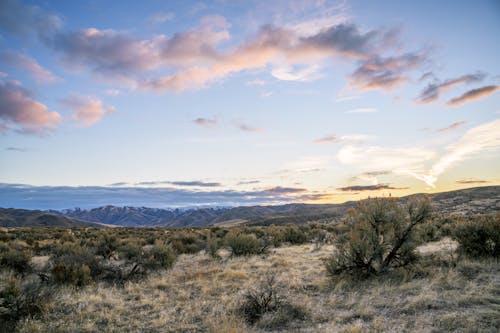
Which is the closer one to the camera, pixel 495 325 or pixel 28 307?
pixel 495 325

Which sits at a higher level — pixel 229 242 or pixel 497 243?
pixel 497 243

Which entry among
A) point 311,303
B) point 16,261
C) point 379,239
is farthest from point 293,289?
point 16,261

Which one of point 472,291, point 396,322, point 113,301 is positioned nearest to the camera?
point 396,322

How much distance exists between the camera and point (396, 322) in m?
6.97

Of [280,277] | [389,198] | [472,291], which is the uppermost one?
[389,198]

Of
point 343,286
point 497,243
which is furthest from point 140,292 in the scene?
point 497,243

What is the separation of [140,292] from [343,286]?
686cm

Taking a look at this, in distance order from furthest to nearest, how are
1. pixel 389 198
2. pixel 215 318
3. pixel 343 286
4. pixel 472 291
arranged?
pixel 389 198, pixel 343 286, pixel 472 291, pixel 215 318

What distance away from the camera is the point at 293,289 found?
10688 mm

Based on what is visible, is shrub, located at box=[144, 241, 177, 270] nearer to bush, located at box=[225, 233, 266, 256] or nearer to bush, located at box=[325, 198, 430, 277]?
bush, located at box=[225, 233, 266, 256]

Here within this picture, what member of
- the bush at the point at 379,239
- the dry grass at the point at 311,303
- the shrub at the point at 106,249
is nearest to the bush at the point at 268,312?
the dry grass at the point at 311,303

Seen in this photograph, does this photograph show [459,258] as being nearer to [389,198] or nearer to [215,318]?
[389,198]

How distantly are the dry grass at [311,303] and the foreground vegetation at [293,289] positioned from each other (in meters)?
0.03

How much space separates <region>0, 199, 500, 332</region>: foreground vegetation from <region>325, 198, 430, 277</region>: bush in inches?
1.4
